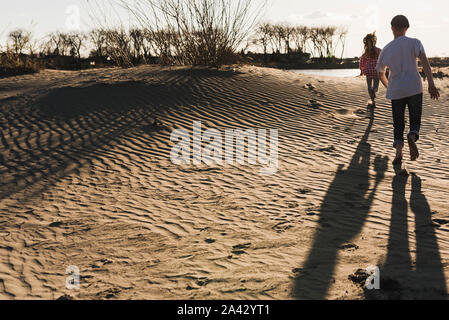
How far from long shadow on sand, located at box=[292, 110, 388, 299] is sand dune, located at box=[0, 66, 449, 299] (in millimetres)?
17

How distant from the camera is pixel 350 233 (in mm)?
3973

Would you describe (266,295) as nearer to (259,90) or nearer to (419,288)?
(419,288)

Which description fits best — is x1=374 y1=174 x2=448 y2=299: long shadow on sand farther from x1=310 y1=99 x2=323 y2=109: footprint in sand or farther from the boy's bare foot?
x1=310 y1=99 x2=323 y2=109: footprint in sand

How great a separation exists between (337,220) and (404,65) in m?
2.44

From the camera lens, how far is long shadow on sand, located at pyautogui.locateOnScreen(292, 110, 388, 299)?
10.2 ft

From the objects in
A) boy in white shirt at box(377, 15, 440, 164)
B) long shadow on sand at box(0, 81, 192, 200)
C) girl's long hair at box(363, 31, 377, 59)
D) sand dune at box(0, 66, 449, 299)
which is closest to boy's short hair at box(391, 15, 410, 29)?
boy in white shirt at box(377, 15, 440, 164)

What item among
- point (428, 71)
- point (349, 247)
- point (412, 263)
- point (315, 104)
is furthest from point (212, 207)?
point (315, 104)

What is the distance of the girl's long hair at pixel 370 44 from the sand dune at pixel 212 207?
4.48 ft

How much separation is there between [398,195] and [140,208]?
119 inches

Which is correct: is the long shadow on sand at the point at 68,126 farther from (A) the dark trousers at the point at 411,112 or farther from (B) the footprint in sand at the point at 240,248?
(A) the dark trousers at the point at 411,112

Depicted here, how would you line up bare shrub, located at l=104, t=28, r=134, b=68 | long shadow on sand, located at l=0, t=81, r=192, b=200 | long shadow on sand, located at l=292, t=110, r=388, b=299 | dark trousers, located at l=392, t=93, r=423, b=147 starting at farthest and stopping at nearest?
bare shrub, located at l=104, t=28, r=134, b=68, long shadow on sand, located at l=0, t=81, r=192, b=200, dark trousers, located at l=392, t=93, r=423, b=147, long shadow on sand, located at l=292, t=110, r=388, b=299

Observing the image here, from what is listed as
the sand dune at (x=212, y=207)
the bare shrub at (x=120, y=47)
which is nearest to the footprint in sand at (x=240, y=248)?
the sand dune at (x=212, y=207)

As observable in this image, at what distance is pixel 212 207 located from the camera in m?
4.78
